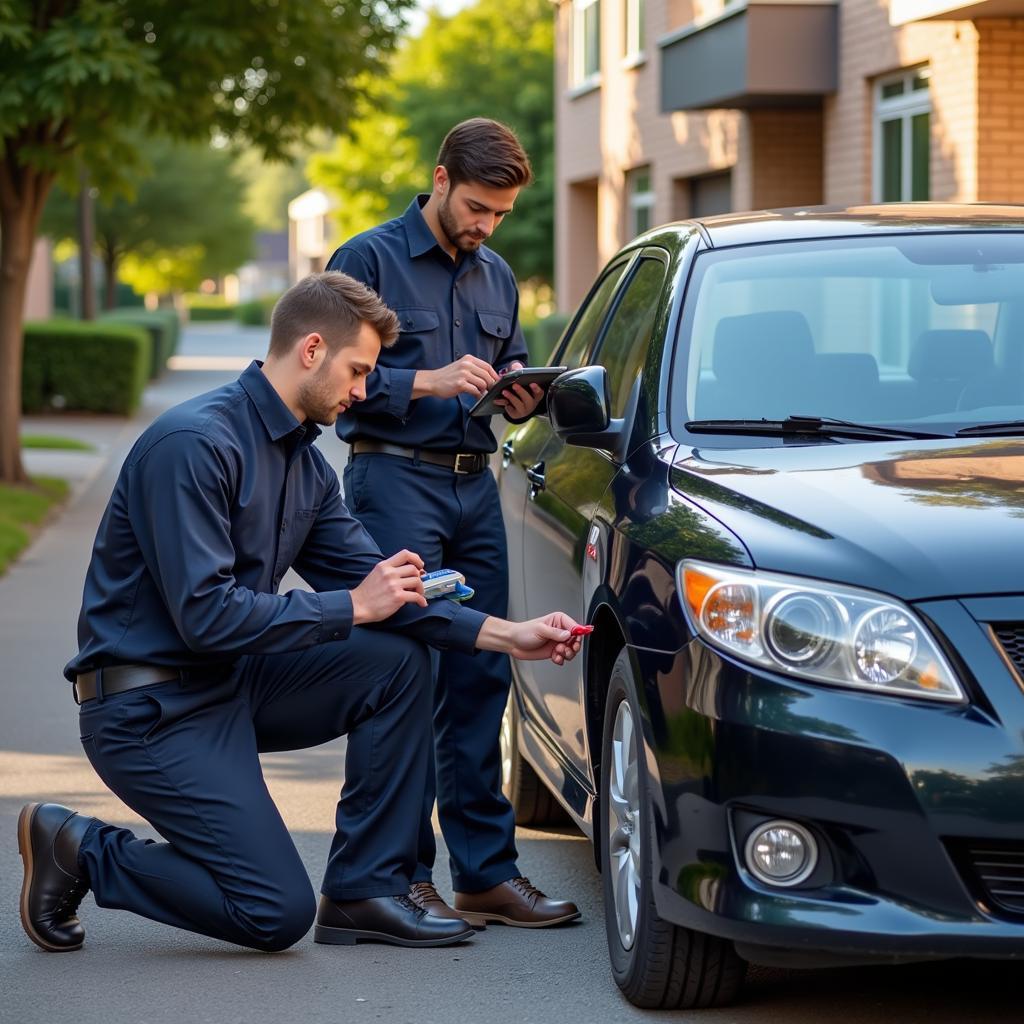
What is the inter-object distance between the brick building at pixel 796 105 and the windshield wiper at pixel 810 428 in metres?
5.97

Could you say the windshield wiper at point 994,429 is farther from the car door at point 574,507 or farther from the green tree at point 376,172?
the green tree at point 376,172

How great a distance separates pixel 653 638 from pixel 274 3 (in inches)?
478

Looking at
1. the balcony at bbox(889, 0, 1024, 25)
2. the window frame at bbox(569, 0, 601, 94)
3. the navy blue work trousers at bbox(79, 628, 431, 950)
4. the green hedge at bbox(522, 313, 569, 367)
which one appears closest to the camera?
the navy blue work trousers at bbox(79, 628, 431, 950)

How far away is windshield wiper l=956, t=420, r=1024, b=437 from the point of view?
441 centimetres

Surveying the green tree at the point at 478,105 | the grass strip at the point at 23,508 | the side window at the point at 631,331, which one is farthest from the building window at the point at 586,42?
the side window at the point at 631,331

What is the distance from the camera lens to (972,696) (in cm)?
348

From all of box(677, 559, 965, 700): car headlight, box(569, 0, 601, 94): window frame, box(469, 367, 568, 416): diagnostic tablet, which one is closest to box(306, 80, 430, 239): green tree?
box(569, 0, 601, 94): window frame

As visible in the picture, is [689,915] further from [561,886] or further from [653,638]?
[561,886]

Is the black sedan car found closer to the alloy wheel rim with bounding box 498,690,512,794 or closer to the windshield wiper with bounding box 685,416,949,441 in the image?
the windshield wiper with bounding box 685,416,949,441

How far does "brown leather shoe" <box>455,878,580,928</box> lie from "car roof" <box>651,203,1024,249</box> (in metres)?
1.70

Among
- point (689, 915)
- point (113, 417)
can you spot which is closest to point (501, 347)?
point (689, 915)

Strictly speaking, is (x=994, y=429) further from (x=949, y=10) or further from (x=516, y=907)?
(x=949, y=10)

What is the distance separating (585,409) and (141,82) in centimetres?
1011

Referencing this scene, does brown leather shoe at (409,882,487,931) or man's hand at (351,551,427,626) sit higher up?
man's hand at (351,551,427,626)
